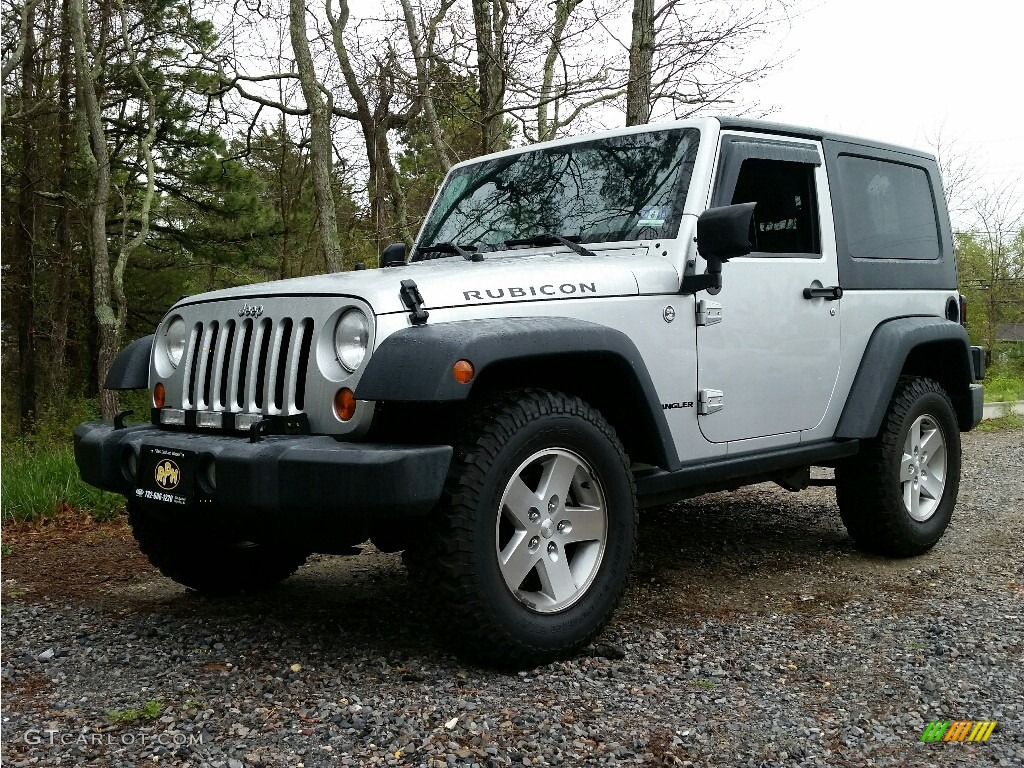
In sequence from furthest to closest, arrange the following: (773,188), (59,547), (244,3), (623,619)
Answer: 1. (244,3)
2. (59,547)
3. (773,188)
4. (623,619)

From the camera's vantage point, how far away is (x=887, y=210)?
198 inches

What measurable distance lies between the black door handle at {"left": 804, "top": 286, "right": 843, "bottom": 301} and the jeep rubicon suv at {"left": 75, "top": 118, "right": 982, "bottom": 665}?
0.01 m

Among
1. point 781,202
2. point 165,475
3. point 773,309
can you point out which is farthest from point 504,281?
point 781,202

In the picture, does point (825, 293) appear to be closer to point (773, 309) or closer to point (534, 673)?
point (773, 309)

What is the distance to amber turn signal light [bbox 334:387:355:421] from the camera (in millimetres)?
3037

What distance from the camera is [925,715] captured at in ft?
9.45

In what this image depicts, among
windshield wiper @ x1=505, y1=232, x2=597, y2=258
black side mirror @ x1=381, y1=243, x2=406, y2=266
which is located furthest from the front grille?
black side mirror @ x1=381, y1=243, x2=406, y2=266

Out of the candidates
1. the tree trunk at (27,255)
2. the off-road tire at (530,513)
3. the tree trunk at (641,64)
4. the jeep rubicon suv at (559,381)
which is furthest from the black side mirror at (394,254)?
the tree trunk at (27,255)

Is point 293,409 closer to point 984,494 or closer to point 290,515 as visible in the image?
point 290,515

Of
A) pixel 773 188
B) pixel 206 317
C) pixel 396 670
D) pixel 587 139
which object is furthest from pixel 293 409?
pixel 773 188

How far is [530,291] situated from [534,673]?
1305mm

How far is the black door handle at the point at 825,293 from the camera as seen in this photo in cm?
440

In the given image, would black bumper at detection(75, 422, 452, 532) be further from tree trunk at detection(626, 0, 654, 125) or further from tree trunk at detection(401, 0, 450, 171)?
tree trunk at detection(401, 0, 450, 171)

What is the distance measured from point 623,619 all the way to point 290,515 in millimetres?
1629
